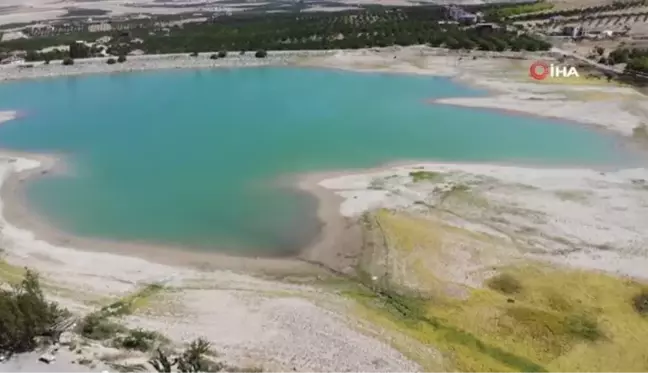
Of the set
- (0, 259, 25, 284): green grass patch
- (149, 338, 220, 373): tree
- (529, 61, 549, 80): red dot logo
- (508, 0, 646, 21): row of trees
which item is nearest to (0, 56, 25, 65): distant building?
(0, 259, 25, 284): green grass patch

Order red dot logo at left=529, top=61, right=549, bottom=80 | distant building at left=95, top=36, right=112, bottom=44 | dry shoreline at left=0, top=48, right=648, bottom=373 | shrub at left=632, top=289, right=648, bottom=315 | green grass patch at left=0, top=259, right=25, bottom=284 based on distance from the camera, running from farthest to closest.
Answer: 1. distant building at left=95, top=36, right=112, bottom=44
2. red dot logo at left=529, top=61, right=549, bottom=80
3. green grass patch at left=0, top=259, right=25, bottom=284
4. shrub at left=632, top=289, right=648, bottom=315
5. dry shoreline at left=0, top=48, right=648, bottom=373

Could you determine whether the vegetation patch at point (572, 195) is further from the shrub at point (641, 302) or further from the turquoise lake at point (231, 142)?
the shrub at point (641, 302)

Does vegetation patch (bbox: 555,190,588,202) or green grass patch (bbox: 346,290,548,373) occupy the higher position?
vegetation patch (bbox: 555,190,588,202)

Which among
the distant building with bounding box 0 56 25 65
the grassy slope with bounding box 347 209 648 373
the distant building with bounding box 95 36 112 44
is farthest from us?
the distant building with bounding box 95 36 112 44

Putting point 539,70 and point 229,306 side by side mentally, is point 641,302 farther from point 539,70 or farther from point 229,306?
point 539,70

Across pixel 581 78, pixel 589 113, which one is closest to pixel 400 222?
pixel 589 113

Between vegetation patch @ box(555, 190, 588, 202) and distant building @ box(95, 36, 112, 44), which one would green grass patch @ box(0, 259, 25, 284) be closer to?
vegetation patch @ box(555, 190, 588, 202)

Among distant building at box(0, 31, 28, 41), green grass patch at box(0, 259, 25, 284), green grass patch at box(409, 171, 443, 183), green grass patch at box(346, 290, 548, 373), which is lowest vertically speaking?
green grass patch at box(0, 259, 25, 284)
